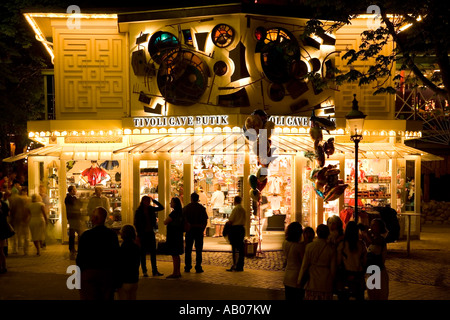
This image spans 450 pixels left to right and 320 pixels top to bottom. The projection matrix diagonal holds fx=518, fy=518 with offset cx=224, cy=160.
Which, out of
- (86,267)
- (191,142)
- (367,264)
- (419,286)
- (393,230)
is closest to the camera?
(86,267)

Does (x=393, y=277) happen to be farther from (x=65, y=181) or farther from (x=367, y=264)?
(x=65, y=181)

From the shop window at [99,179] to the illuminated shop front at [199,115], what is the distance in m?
0.03

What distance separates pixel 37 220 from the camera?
13578mm

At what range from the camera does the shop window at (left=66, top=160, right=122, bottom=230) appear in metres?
15.9

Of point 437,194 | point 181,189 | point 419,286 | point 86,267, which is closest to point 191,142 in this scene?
point 181,189

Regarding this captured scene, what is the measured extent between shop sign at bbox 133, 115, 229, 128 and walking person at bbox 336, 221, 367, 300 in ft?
25.5

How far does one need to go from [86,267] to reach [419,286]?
6669mm

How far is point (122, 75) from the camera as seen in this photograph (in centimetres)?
1608

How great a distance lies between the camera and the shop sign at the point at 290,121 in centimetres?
1468

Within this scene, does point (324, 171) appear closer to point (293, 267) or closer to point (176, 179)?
point (176, 179)

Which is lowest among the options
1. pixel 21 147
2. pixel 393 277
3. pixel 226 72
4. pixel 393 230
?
pixel 393 277

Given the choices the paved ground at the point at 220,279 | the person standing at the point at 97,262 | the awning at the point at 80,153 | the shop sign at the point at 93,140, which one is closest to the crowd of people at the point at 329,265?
the paved ground at the point at 220,279

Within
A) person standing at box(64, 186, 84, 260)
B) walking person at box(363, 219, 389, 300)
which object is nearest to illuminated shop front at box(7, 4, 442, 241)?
person standing at box(64, 186, 84, 260)

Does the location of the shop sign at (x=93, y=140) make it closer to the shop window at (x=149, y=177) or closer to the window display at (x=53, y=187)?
the window display at (x=53, y=187)
